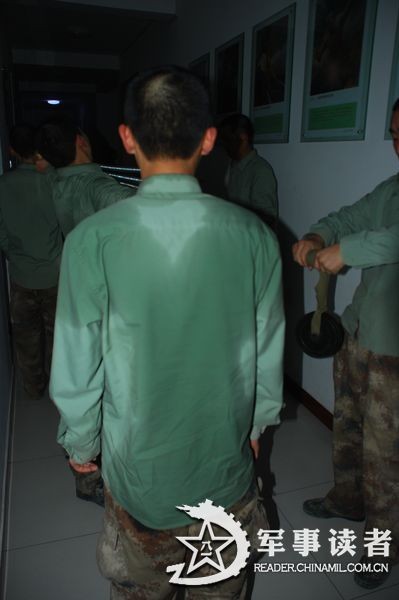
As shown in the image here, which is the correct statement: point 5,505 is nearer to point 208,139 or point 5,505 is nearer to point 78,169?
point 78,169

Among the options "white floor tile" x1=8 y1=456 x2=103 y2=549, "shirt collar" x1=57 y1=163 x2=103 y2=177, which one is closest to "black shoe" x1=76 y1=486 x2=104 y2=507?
"white floor tile" x1=8 y1=456 x2=103 y2=549

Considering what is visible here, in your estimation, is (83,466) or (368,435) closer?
(83,466)

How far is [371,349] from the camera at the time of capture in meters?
1.45

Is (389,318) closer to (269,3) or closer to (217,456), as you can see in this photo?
(217,456)

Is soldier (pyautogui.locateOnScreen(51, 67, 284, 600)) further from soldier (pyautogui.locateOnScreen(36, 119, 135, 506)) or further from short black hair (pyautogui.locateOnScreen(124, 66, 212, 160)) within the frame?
soldier (pyautogui.locateOnScreen(36, 119, 135, 506))

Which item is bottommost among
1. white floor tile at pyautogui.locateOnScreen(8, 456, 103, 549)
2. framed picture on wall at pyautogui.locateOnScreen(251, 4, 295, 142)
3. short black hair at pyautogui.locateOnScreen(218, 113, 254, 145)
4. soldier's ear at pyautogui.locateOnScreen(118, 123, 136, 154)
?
white floor tile at pyautogui.locateOnScreen(8, 456, 103, 549)

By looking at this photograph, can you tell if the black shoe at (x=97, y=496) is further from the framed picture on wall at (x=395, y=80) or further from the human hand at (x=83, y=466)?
the framed picture on wall at (x=395, y=80)

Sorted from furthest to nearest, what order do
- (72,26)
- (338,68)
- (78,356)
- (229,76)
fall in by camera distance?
1. (72,26)
2. (229,76)
3. (338,68)
4. (78,356)

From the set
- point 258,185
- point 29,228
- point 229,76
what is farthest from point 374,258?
point 229,76

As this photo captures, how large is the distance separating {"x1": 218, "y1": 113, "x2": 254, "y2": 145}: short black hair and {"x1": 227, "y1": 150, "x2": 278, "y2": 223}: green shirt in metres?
0.13

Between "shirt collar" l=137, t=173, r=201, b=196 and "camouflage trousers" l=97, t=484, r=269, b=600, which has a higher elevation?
"shirt collar" l=137, t=173, r=201, b=196

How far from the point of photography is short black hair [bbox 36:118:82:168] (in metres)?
1.67

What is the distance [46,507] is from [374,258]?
1603 millimetres

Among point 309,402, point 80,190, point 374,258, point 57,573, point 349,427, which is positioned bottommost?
point 57,573
